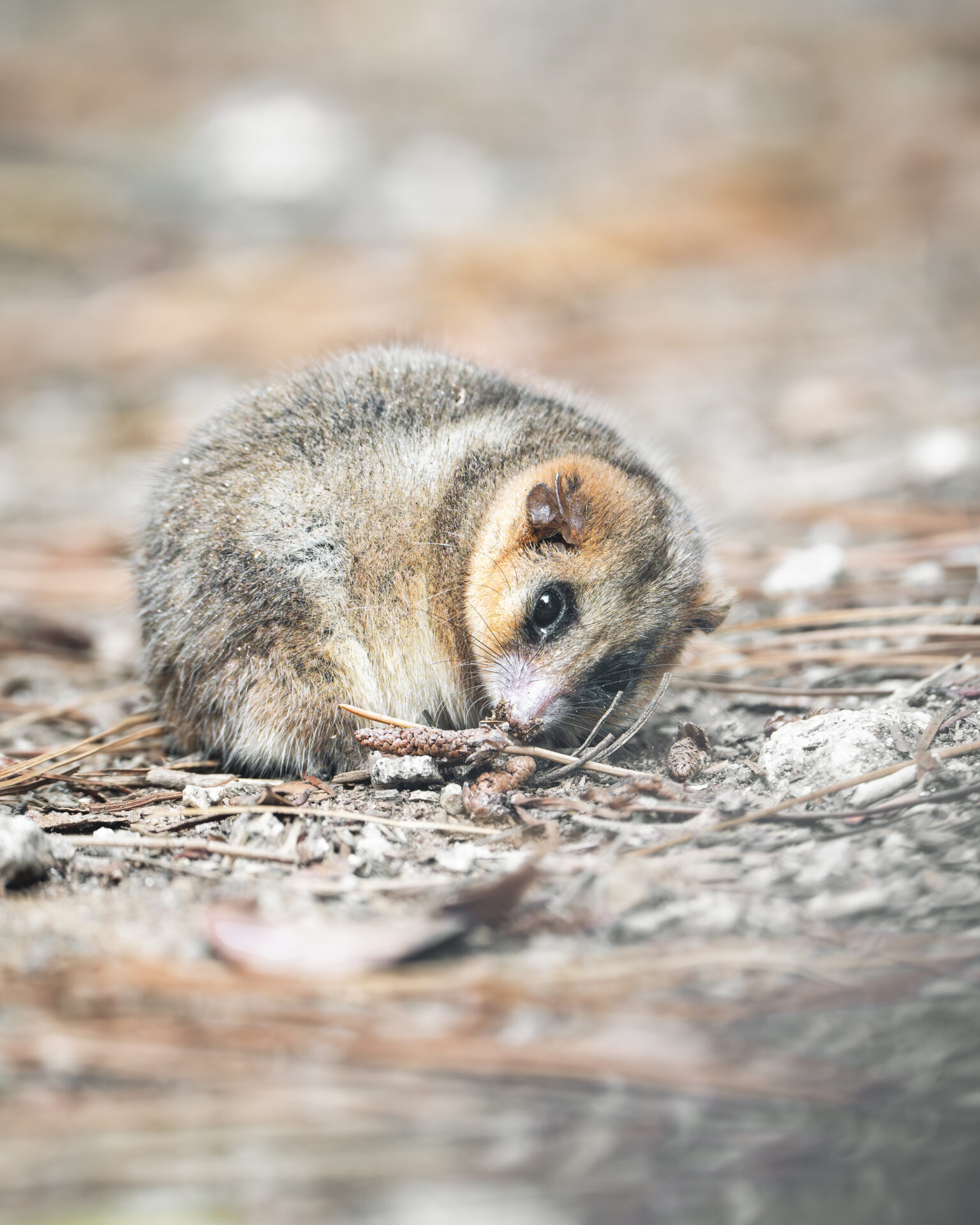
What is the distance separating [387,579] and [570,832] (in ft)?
3.80

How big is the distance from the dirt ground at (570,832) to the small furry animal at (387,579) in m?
0.28

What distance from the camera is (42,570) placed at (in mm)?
5930

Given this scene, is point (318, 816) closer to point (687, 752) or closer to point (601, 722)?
point (601, 722)

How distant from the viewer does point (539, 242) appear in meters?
10.5

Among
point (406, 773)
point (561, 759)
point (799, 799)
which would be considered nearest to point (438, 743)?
point (406, 773)

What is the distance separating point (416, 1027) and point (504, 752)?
4.24ft

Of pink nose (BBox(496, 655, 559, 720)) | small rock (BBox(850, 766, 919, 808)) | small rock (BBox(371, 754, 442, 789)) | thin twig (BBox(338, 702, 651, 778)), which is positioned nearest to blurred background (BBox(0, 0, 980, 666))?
pink nose (BBox(496, 655, 559, 720))

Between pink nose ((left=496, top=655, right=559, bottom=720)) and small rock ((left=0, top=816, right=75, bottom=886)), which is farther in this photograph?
pink nose ((left=496, top=655, right=559, bottom=720))

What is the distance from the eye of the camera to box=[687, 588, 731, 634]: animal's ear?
381cm

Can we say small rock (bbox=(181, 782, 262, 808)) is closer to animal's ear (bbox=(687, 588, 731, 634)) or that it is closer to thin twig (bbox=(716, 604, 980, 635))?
animal's ear (bbox=(687, 588, 731, 634))

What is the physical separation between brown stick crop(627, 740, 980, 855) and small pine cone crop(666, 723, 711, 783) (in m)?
0.38

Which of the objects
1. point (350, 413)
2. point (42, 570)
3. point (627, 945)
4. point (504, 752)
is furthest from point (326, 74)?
point (627, 945)

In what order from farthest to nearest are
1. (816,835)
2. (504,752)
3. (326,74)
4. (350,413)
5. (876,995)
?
1. (326,74)
2. (350,413)
3. (504,752)
4. (816,835)
5. (876,995)

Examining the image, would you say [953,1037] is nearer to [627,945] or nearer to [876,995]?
[876,995]
